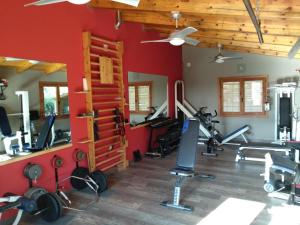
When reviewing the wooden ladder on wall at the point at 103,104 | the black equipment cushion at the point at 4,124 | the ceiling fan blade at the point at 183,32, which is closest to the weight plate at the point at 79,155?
the wooden ladder on wall at the point at 103,104

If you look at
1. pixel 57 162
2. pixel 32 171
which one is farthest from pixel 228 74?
pixel 32 171

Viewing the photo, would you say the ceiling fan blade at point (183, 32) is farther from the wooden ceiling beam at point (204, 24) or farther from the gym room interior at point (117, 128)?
the wooden ceiling beam at point (204, 24)

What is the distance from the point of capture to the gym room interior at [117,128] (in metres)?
2.88

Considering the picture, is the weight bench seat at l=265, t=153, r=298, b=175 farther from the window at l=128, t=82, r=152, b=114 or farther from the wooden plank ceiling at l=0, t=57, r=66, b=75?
the wooden plank ceiling at l=0, t=57, r=66, b=75

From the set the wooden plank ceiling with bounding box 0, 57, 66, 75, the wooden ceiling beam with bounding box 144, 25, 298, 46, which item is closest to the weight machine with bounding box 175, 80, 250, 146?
the wooden ceiling beam with bounding box 144, 25, 298, 46

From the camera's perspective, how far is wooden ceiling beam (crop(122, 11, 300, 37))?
385 cm

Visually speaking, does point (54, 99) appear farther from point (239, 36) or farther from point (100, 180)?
point (239, 36)

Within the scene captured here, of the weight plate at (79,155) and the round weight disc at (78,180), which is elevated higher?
the weight plate at (79,155)

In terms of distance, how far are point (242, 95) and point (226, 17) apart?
12.2ft

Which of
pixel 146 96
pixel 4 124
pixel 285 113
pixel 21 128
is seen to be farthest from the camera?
pixel 285 113

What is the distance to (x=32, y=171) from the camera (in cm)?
299

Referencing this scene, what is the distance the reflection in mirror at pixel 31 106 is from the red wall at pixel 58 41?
0.12m

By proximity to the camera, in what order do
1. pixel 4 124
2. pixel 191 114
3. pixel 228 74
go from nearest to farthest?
pixel 4 124 < pixel 191 114 < pixel 228 74

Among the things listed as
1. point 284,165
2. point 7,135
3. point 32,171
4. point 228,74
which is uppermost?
point 228,74
